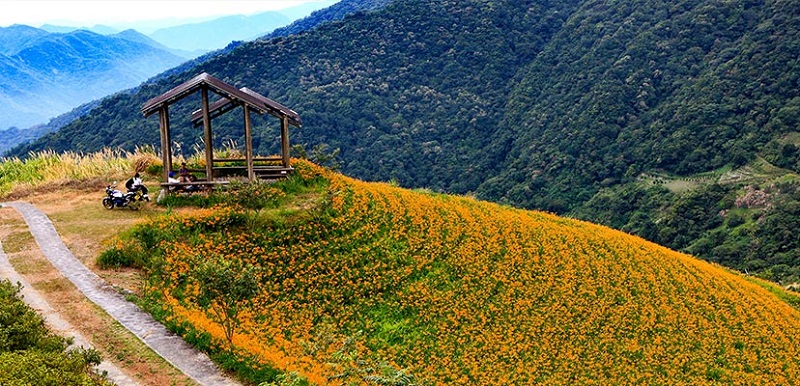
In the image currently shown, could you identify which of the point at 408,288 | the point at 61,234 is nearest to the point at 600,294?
the point at 408,288

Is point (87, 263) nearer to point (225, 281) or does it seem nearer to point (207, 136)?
point (225, 281)

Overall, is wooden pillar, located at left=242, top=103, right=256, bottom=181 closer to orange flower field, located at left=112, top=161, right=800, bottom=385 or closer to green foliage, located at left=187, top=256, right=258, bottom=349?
orange flower field, located at left=112, top=161, right=800, bottom=385

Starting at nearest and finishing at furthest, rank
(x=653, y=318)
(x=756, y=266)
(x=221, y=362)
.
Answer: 1. (x=221, y=362)
2. (x=653, y=318)
3. (x=756, y=266)

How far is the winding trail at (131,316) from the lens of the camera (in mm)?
10312

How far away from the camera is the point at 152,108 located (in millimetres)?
17781

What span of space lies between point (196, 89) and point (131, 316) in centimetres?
809

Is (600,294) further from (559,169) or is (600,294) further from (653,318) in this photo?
(559,169)

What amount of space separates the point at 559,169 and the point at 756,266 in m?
28.8

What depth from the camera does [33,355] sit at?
27.1 ft

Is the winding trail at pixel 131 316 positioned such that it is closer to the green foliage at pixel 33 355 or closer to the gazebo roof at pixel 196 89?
the green foliage at pixel 33 355

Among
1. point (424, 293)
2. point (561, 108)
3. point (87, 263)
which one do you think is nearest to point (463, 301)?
point (424, 293)

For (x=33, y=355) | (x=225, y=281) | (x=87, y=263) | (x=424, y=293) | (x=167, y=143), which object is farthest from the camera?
(x=167, y=143)

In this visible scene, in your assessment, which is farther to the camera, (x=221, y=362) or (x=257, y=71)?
(x=257, y=71)

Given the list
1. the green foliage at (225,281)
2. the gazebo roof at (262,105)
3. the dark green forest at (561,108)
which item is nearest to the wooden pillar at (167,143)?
the gazebo roof at (262,105)
